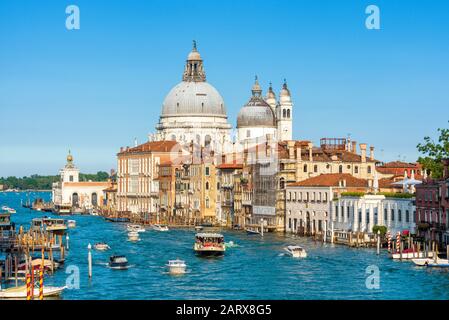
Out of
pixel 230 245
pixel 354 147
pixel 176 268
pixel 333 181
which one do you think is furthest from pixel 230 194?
pixel 176 268

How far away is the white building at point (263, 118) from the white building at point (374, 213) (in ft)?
157

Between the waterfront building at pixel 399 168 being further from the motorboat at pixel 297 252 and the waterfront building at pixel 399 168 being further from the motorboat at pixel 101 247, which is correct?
the motorboat at pixel 297 252

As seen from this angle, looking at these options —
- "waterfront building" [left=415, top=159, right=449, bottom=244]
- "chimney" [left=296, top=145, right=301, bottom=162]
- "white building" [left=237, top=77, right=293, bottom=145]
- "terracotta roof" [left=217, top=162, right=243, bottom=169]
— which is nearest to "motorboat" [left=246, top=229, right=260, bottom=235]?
"chimney" [left=296, top=145, right=301, bottom=162]

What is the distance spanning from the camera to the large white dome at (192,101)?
110938mm

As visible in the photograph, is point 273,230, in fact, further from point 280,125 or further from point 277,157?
point 280,125

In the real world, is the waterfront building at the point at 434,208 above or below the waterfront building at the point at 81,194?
below

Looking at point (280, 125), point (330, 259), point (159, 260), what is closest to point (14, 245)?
point (159, 260)

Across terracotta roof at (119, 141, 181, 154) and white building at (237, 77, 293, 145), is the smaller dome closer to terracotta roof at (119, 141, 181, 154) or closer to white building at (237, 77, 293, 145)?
white building at (237, 77, 293, 145)

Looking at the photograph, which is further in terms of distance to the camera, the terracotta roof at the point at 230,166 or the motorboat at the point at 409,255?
the terracotta roof at the point at 230,166

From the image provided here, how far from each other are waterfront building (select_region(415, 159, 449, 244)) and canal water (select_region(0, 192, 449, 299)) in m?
2.24

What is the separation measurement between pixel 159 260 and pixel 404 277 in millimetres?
11968

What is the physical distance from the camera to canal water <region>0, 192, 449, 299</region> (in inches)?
1243

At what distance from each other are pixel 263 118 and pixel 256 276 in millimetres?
66027

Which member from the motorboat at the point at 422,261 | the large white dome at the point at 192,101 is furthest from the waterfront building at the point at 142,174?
the motorboat at the point at 422,261
